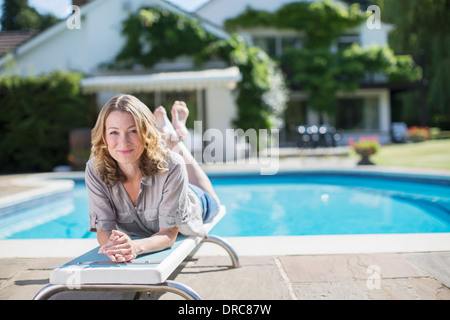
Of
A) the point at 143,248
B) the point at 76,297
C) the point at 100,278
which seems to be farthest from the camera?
the point at 76,297

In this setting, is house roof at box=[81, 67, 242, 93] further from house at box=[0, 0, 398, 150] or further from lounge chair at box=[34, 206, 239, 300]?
lounge chair at box=[34, 206, 239, 300]

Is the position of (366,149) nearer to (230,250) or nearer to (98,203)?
(230,250)

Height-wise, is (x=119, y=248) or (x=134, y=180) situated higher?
(x=134, y=180)

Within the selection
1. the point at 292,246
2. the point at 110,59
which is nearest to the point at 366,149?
the point at 292,246

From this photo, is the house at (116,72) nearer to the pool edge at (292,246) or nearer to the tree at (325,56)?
the tree at (325,56)

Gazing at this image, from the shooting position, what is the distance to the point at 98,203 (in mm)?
2266

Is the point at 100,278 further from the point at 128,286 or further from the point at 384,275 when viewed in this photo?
the point at 384,275

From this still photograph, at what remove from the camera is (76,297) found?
251 centimetres

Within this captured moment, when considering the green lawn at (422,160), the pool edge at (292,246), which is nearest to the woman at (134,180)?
the pool edge at (292,246)

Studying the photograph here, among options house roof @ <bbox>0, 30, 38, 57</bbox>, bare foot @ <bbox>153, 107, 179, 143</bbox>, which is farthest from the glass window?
bare foot @ <bbox>153, 107, 179, 143</bbox>

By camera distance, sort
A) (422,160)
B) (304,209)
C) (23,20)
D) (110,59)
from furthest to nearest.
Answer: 1. (23,20)
2. (110,59)
3. (422,160)
4. (304,209)

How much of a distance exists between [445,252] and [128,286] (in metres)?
2.53

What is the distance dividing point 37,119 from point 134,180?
1042 cm
